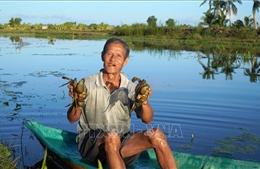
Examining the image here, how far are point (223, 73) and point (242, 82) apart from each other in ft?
6.81

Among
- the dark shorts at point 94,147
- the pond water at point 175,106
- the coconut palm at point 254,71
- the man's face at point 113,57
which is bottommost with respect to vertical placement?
the pond water at point 175,106

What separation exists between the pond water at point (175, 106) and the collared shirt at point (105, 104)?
4.73 feet

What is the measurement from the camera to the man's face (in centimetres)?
378

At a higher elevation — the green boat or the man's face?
the man's face

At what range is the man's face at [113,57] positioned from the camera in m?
3.78

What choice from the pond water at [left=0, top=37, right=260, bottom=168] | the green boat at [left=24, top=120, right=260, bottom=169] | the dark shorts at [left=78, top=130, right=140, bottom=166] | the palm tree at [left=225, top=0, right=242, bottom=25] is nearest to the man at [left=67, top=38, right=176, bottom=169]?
the dark shorts at [left=78, top=130, right=140, bottom=166]

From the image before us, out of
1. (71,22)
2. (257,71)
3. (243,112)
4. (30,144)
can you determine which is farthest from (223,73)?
(71,22)

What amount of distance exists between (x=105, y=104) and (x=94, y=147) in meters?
0.41

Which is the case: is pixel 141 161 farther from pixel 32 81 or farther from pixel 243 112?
pixel 32 81

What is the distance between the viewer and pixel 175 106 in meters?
8.41

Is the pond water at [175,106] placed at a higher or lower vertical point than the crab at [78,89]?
lower

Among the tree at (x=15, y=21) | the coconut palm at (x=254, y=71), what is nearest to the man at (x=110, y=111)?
the coconut palm at (x=254, y=71)

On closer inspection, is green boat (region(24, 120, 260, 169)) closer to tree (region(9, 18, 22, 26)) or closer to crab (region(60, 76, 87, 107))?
crab (region(60, 76, 87, 107))

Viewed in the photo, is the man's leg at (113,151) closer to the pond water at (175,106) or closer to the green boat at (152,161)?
the green boat at (152,161)
